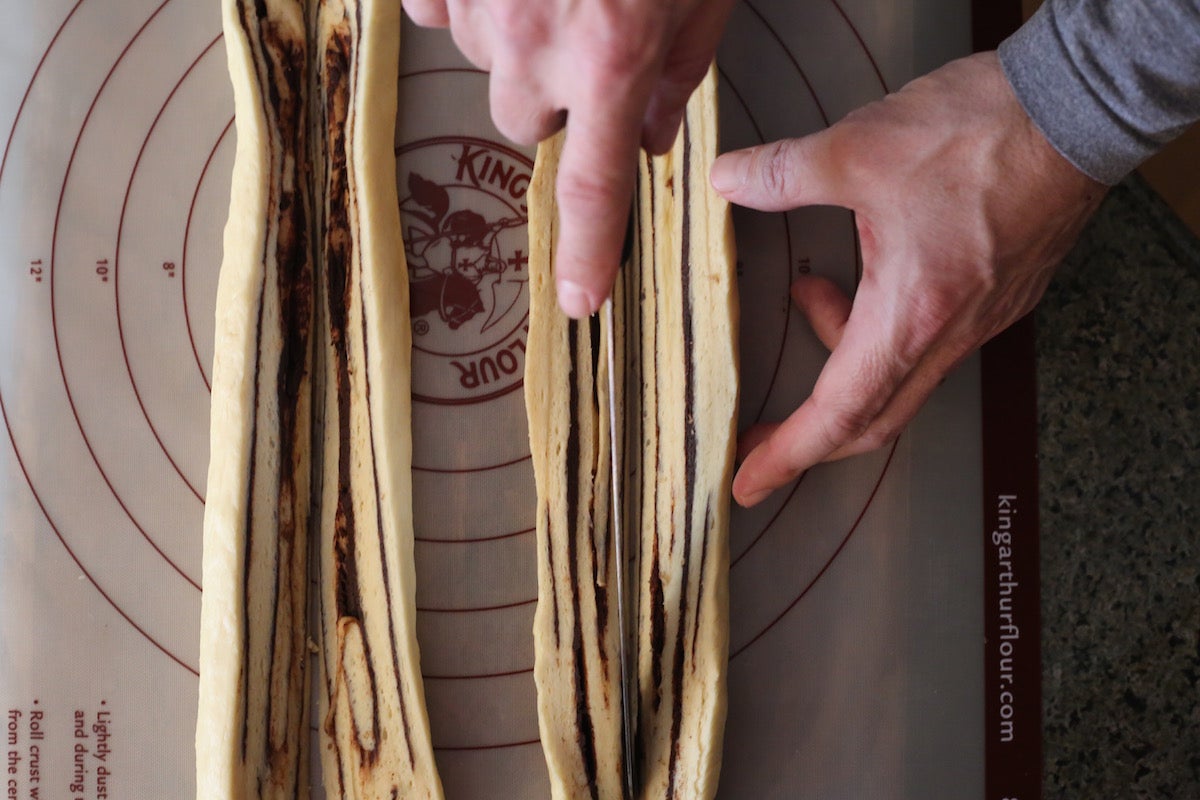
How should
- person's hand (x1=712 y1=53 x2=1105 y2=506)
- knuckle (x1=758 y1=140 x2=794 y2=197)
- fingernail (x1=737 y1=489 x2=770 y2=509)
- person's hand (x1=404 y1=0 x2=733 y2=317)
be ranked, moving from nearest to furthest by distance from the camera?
person's hand (x1=404 y1=0 x2=733 y2=317), person's hand (x1=712 y1=53 x2=1105 y2=506), knuckle (x1=758 y1=140 x2=794 y2=197), fingernail (x1=737 y1=489 x2=770 y2=509)

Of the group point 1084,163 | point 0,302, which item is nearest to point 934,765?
point 1084,163

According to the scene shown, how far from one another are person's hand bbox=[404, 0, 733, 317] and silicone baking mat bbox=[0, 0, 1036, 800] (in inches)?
19.6

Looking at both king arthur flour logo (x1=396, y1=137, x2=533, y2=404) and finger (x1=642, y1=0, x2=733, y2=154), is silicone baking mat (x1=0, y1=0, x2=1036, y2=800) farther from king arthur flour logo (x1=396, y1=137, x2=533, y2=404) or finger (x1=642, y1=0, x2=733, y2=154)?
finger (x1=642, y1=0, x2=733, y2=154)

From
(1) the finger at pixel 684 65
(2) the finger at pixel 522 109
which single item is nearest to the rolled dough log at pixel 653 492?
(1) the finger at pixel 684 65

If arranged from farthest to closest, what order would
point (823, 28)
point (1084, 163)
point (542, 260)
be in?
point (823, 28) < point (542, 260) < point (1084, 163)

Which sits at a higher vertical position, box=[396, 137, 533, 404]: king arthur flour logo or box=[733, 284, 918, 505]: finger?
box=[396, 137, 533, 404]: king arthur flour logo

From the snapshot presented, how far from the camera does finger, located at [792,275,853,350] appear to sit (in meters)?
1.24

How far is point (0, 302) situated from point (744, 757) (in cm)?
120

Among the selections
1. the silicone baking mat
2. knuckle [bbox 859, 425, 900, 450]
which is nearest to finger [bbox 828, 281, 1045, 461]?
knuckle [bbox 859, 425, 900, 450]

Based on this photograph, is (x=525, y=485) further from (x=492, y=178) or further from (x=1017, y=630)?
(x=1017, y=630)

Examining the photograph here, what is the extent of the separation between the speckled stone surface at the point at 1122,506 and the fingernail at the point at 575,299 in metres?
0.78

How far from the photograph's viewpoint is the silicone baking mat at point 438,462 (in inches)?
48.3

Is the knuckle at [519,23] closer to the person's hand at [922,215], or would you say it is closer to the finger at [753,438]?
the person's hand at [922,215]

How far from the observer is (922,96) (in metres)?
1.04
